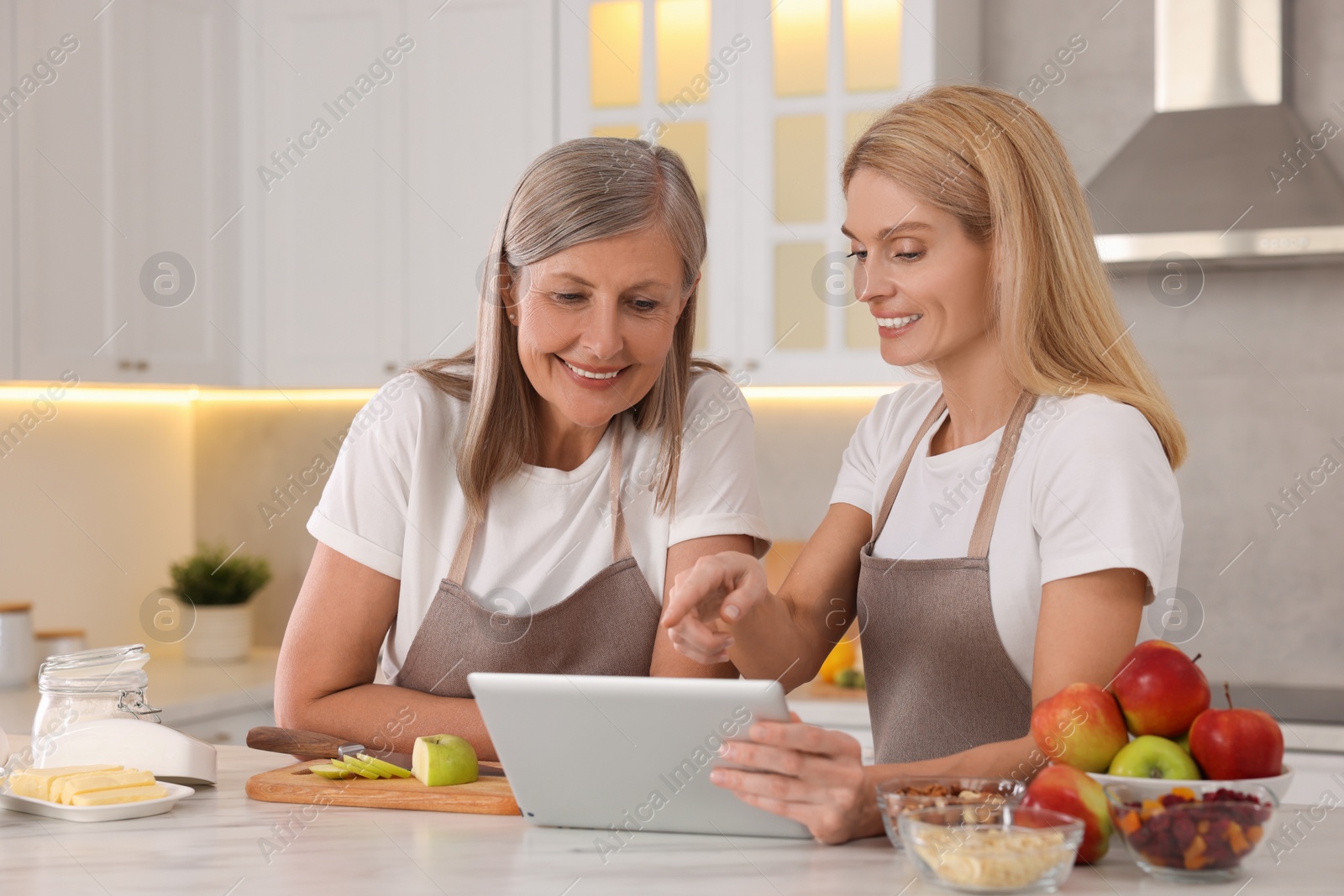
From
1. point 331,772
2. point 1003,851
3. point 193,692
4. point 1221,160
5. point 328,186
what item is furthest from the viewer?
point 328,186

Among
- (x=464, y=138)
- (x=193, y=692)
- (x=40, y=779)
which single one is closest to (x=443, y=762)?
(x=40, y=779)

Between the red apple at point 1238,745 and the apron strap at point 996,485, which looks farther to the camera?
the apron strap at point 996,485

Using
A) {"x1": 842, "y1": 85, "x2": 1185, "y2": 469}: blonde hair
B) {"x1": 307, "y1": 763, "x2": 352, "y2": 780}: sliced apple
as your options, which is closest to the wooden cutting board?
{"x1": 307, "y1": 763, "x2": 352, "y2": 780}: sliced apple

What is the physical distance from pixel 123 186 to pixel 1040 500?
8.57 feet

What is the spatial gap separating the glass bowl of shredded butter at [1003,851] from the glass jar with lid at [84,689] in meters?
0.77

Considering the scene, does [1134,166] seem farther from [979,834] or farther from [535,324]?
[979,834]

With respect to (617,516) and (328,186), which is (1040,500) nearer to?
(617,516)

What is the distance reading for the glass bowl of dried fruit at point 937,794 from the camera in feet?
3.20

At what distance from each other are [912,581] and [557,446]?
0.53 metres

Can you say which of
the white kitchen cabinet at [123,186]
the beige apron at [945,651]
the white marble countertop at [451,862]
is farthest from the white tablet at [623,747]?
the white kitchen cabinet at [123,186]

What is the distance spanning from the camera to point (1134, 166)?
2959 millimetres

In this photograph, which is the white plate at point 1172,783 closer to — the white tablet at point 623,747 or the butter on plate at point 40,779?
the white tablet at point 623,747

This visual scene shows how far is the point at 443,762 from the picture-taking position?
1.23m

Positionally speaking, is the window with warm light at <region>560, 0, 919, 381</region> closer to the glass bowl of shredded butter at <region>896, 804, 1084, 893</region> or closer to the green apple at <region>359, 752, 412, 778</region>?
the green apple at <region>359, 752, 412, 778</region>
